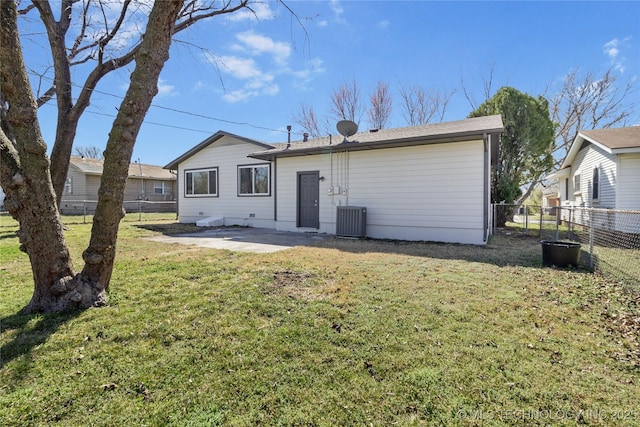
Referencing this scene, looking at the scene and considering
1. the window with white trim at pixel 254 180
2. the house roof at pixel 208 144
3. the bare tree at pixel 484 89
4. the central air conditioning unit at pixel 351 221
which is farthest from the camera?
the bare tree at pixel 484 89

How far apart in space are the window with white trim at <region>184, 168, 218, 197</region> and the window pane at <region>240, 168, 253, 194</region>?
1.50 meters

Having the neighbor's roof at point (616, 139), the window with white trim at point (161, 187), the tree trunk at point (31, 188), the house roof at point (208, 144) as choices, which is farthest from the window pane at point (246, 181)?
the window with white trim at point (161, 187)

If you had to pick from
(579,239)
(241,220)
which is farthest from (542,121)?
(241,220)

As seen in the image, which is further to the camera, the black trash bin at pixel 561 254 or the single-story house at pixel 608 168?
the single-story house at pixel 608 168

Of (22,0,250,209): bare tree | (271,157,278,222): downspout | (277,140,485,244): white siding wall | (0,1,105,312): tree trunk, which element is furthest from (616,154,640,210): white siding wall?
(0,1,105,312): tree trunk

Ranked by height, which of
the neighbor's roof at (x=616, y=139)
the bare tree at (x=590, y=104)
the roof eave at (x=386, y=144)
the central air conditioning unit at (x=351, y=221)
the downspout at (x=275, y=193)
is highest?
the bare tree at (x=590, y=104)

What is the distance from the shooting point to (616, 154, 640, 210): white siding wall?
9.95m

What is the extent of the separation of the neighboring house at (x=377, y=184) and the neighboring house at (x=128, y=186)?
1036 centimetres

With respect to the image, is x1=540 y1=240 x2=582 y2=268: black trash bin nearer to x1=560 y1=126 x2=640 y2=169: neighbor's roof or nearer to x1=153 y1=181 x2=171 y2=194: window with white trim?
x1=560 y1=126 x2=640 y2=169: neighbor's roof

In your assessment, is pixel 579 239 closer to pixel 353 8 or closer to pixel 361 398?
pixel 353 8

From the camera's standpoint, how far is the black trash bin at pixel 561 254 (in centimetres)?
533

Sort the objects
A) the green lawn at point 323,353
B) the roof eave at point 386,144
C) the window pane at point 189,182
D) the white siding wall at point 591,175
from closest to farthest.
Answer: the green lawn at point 323,353 < the roof eave at point 386,144 < the white siding wall at point 591,175 < the window pane at point 189,182

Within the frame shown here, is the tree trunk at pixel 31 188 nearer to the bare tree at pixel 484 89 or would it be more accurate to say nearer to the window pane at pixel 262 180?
the window pane at pixel 262 180

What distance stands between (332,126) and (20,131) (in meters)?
20.9
